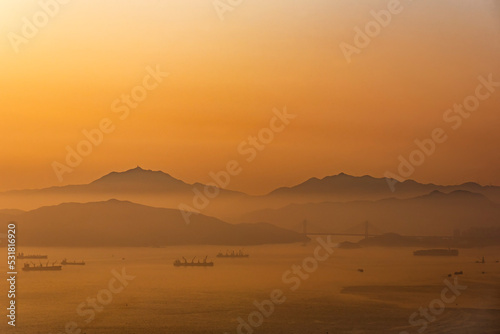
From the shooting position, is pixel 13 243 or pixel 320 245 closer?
pixel 13 243

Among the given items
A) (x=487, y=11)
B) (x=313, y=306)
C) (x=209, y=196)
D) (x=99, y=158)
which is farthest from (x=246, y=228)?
(x=487, y=11)

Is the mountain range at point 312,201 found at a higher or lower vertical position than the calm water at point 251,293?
higher

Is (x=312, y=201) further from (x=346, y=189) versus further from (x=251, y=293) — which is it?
(x=251, y=293)

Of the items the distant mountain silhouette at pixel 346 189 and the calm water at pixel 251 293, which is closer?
the calm water at pixel 251 293

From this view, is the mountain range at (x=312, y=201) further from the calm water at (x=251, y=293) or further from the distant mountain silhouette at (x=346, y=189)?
the calm water at (x=251, y=293)

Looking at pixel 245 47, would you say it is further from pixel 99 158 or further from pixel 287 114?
pixel 99 158

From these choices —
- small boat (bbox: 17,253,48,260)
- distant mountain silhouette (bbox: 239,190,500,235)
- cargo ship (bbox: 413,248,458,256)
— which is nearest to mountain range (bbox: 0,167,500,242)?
distant mountain silhouette (bbox: 239,190,500,235)

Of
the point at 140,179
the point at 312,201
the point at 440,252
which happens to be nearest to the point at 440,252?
the point at 440,252

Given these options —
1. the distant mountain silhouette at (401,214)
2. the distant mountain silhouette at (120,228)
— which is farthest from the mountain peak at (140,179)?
the distant mountain silhouette at (401,214)
